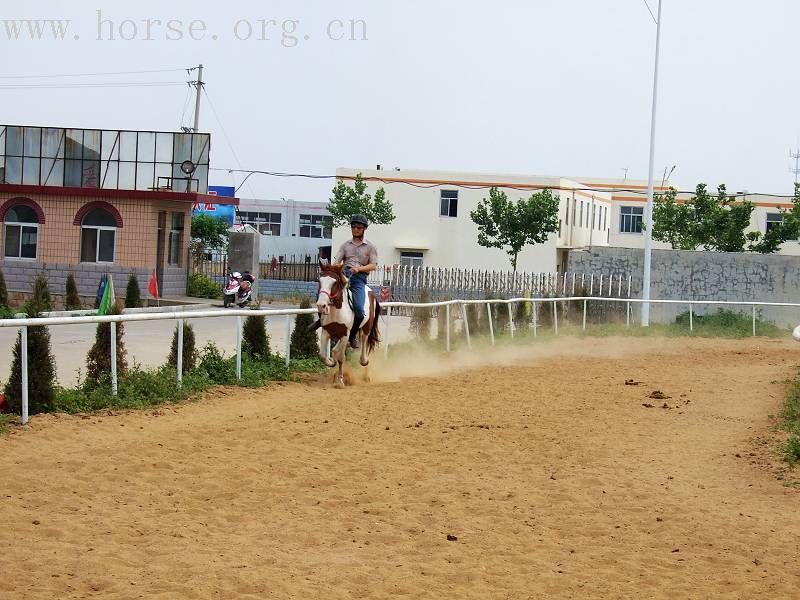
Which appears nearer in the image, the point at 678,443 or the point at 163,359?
the point at 678,443

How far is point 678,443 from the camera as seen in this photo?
513 inches

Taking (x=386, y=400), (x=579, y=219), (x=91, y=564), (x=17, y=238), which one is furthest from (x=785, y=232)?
(x=91, y=564)

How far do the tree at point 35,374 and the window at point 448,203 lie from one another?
169 ft

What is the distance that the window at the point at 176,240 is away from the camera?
42125mm

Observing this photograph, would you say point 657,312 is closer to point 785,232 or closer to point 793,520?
point 785,232

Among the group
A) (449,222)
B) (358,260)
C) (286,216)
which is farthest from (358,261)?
(286,216)

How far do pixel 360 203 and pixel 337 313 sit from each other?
46.0m

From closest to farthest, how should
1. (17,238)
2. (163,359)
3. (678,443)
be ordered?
(678,443) → (163,359) → (17,238)

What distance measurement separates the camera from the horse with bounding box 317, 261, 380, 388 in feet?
52.3

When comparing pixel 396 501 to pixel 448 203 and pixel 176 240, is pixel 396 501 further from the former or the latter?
pixel 448 203

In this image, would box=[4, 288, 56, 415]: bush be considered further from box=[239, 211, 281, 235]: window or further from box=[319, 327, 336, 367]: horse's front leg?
box=[239, 211, 281, 235]: window

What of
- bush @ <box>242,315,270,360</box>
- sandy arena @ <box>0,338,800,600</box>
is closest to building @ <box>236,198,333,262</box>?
bush @ <box>242,315,270,360</box>

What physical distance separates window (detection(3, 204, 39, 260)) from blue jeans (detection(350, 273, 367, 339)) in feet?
86.7

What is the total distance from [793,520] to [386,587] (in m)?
3.94
